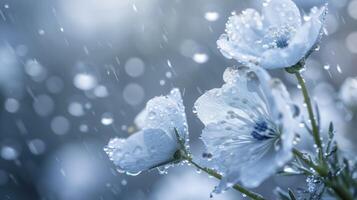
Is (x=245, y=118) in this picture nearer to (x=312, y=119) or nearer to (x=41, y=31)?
(x=312, y=119)

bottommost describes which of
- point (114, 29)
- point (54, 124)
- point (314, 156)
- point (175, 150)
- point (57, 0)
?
point (314, 156)

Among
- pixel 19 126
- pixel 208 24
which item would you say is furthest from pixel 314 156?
pixel 208 24

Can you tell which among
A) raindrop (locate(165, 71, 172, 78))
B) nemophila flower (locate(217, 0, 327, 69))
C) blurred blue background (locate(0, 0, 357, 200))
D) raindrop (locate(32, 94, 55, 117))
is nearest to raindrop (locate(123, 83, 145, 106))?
blurred blue background (locate(0, 0, 357, 200))

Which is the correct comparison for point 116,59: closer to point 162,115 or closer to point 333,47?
point 333,47

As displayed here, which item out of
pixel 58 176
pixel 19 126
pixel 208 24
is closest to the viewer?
pixel 58 176

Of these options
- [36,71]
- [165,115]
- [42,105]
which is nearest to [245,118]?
[165,115]

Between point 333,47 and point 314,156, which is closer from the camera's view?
point 314,156

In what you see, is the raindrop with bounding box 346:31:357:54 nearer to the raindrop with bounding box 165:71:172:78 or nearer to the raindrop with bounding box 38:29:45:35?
the raindrop with bounding box 165:71:172:78
